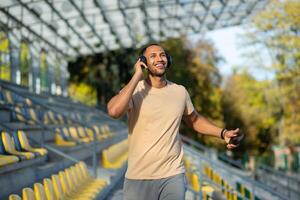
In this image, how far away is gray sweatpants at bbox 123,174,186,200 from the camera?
2984mm

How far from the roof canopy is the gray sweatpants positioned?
14.7 metres

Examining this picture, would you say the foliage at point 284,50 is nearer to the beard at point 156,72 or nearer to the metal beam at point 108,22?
the metal beam at point 108,22

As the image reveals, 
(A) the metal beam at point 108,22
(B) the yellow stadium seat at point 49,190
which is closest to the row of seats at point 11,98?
(B) the yellow stadium seat at point 49,190

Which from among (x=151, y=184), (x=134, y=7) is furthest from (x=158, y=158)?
(x=134, y=7)

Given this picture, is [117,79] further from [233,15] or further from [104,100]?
[233,15]

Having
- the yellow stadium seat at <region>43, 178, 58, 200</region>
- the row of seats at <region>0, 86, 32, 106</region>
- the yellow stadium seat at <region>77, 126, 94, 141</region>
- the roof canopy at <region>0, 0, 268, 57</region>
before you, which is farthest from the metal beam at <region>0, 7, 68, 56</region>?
the yellow stadium seat at <region>43, 178, 58, 200</region>

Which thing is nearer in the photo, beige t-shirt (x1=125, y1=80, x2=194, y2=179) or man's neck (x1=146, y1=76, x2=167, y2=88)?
beige t-shirt (x1=125, y1=80, x2=194, y2=179)

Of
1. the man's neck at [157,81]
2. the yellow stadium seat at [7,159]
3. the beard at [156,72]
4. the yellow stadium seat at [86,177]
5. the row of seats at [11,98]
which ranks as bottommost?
the yellow stadium seat at [86,177]

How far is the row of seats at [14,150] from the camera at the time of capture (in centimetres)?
535

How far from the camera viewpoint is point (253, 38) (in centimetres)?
2928

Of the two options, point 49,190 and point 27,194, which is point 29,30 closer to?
point 49,190

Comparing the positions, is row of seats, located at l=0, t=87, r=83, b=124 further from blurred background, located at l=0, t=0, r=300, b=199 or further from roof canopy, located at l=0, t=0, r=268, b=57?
roof canopy, located at l=0, t=0, r=268, b=57

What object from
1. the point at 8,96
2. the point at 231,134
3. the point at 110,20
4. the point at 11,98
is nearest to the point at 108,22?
the point at 110,20

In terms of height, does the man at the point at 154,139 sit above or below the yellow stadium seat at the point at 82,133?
above
